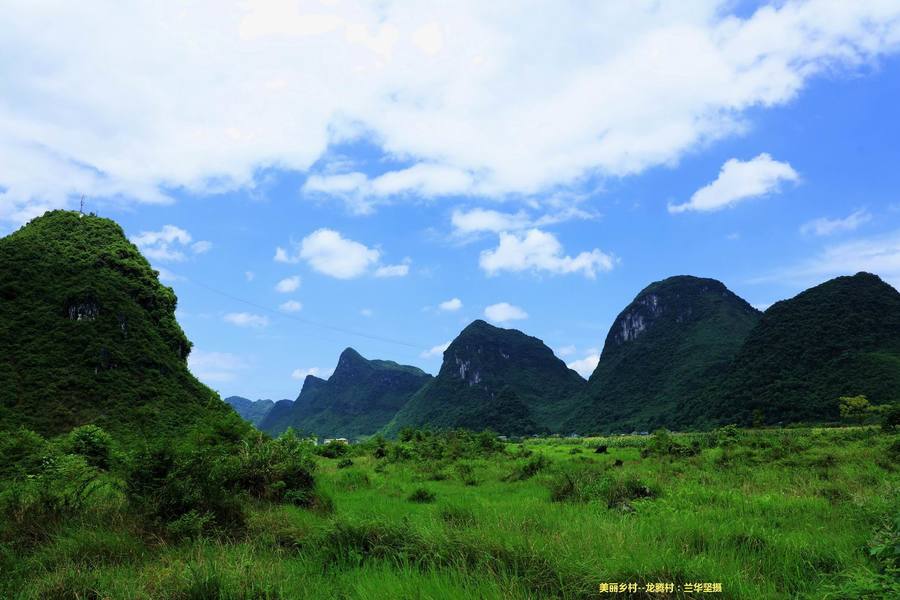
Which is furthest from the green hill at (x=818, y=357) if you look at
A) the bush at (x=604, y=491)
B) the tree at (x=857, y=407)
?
the bush at (x=604, y=491)

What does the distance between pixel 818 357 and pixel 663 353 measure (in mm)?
65947

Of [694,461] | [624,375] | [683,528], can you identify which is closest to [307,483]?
[683,528]

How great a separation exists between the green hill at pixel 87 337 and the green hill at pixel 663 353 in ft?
310

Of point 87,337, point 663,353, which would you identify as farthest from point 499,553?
point 663,353

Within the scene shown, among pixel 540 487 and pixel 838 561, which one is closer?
pixel 838 561

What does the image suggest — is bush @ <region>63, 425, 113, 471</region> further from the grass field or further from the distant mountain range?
the grass field

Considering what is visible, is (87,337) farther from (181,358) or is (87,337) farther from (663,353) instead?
(663,353)

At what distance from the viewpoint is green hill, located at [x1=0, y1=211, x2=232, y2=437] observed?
2041 inches

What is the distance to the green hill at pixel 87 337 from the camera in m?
51.8

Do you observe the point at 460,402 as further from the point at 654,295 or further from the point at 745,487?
the point at 745,487

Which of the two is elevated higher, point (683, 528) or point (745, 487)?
point (683, 528)

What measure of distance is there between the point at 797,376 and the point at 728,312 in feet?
243

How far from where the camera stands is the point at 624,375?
163 meters

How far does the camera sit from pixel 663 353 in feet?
519
